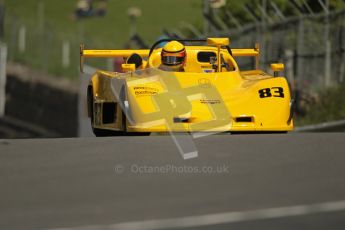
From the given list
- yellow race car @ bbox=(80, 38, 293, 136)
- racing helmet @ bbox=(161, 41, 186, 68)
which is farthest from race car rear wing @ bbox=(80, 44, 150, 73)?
racing helmet @ bbox=(161, 41, 186, 68)

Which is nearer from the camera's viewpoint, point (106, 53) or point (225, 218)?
point (225, 218)

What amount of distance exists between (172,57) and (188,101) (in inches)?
59.7

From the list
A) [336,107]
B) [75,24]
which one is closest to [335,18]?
[336,107]

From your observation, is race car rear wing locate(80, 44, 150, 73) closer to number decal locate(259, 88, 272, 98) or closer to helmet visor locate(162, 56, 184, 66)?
helmet visor locate(162, 56, 184, 66)

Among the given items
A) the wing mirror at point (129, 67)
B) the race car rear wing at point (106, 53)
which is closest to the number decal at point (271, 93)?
the wing mirror at point (129, 67)

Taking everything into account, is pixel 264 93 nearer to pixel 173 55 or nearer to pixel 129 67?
pixel 173 55

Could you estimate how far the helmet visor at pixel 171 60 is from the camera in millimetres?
12938

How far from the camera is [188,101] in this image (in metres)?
11.5

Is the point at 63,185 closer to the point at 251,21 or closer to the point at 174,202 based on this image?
the point at 174,202

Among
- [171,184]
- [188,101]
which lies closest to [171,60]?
[188,101]

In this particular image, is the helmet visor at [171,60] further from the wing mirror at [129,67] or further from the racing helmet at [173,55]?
the wing mirror at [129,67]

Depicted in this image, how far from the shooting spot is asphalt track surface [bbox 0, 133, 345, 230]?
5383 millimetres

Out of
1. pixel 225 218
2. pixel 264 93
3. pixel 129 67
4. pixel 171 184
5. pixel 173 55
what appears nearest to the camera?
pixel 225 218

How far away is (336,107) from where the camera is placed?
18.5 m
